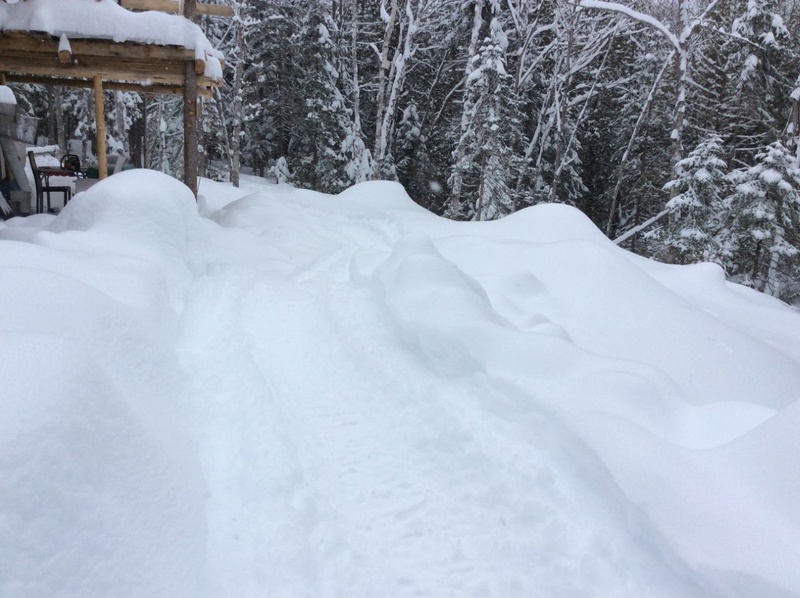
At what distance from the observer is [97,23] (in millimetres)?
7445

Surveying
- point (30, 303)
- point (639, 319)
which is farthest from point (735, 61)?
point (30, 303)

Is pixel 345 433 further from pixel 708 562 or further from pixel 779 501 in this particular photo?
pixel 779 501

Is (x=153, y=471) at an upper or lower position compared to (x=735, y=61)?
lower

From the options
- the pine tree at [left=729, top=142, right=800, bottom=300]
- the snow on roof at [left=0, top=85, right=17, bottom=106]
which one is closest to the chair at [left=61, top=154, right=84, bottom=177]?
the snow on roof at [left=0, top=85, right=17, bottom=106]

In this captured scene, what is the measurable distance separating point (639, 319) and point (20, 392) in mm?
5428

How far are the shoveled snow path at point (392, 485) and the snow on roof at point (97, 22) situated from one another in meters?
5.22

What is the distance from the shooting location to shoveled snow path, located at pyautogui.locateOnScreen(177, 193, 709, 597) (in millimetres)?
2447

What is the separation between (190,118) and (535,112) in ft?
61.4

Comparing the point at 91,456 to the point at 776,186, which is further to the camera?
the point at 776,186

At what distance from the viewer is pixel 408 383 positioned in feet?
13.7

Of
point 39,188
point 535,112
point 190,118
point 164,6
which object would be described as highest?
point 164,6

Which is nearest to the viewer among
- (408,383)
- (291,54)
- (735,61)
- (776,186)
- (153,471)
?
(153,471)

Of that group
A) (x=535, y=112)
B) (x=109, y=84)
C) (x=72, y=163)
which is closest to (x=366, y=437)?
(x=72, y=163)

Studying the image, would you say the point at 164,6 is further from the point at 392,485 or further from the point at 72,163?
the point at 392,485
